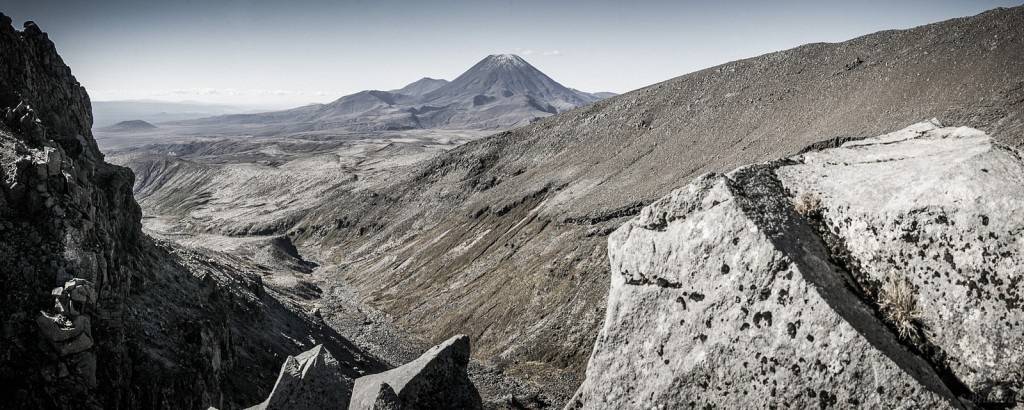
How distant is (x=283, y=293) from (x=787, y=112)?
5897 cm

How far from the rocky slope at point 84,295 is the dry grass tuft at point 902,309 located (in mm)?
20614

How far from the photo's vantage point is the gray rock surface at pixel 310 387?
859 centimetres

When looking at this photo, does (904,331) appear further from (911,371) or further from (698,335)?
(698,335)

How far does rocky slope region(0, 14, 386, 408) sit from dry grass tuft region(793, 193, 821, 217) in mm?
20104

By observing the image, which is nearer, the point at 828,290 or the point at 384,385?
the point at 828,290

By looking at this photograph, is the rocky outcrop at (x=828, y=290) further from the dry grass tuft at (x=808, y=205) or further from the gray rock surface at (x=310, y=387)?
the gray rock surface at (x=310, y=387)

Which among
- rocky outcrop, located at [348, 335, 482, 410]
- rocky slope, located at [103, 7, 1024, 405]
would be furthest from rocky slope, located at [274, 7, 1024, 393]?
rocky outcrop, located at [348, 335, 482, 410]

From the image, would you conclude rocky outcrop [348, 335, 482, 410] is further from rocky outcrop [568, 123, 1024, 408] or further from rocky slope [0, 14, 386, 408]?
rocky slope [0, 14, 386, 408]

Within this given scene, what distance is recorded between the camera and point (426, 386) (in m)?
8.62

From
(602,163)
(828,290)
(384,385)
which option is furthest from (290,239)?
(828,290)

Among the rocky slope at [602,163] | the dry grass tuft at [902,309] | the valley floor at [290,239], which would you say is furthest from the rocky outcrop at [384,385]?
the rocky slope at [602,163]

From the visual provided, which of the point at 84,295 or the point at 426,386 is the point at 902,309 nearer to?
the point at 426,386

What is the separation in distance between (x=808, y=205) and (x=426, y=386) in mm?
6933

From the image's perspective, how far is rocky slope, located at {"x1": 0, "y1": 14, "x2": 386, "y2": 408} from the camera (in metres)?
15.5
